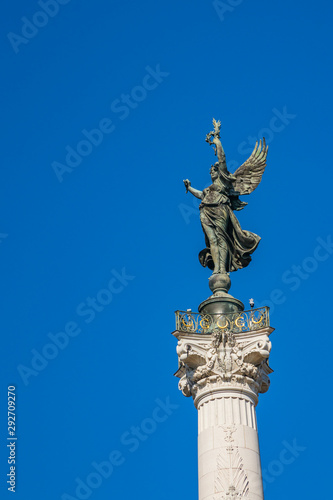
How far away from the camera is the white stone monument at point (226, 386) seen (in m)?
29.1

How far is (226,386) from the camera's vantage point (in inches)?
1209

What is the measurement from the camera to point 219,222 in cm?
3525

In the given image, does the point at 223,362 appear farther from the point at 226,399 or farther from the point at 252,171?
the point at 252,171

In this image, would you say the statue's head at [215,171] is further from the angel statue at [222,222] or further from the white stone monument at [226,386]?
the white stone monument at [226,386]

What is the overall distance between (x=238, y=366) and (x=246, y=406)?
1.26 metres

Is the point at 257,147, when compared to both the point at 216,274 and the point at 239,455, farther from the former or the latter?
the point at 239,455

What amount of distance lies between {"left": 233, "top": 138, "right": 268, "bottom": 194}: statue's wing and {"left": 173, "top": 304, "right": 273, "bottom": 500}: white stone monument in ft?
18.9

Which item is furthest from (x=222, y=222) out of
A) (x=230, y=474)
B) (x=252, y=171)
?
(x=230, y=474)

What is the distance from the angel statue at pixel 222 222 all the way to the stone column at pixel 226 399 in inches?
153

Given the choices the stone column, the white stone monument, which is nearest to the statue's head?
the white stone monument

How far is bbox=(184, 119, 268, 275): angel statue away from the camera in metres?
35.2

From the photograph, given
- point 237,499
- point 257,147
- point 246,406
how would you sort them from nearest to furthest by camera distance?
point 237,499, point 246,406, point 257,147

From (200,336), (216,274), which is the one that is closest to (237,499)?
(200,336)

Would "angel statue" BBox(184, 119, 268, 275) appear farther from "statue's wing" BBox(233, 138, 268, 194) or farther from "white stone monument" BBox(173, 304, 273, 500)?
"white stone monument" BBox(173, 304, 273, 500)
